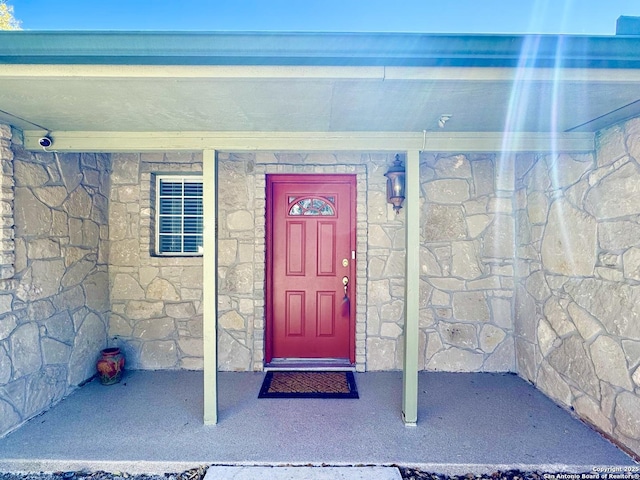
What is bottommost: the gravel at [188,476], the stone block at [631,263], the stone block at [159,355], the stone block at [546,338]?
the gravel at [188,476]

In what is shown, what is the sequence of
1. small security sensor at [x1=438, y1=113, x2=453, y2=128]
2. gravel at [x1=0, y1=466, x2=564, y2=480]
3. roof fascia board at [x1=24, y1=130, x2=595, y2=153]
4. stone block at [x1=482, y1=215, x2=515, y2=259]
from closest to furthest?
gravel at [x1=0, y1=466, x2=564, y2=480] → small security sensor at [x1=438, y1=113, x2=453, y2=128] → roof fascia board at [x1=24, y1=130, x2=595, y2=153] → stone block at [x1=482, y1=215, x2=515, y2=259]

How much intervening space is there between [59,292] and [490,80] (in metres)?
3.35

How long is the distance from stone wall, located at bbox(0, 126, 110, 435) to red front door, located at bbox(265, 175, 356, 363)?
1.60 m

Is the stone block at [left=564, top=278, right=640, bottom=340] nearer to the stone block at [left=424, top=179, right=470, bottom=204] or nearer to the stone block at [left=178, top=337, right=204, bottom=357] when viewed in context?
the stone block at [left=424, top=179, right=470, bottom=204]

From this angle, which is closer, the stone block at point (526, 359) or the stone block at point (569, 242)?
the stone block at point (569, 242)

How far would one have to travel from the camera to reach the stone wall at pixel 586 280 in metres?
2.20

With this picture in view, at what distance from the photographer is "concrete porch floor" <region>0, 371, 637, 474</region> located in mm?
2098

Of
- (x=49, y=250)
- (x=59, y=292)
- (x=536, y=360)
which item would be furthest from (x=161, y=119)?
(x=536, y=360)

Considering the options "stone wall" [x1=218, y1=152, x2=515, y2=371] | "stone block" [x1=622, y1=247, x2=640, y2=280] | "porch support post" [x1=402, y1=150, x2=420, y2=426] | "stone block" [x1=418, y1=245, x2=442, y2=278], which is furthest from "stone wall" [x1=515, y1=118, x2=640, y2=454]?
"porch support post" [x1=402, y1=150, x2=420, y2=426]

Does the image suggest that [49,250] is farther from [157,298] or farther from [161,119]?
→ [161,119]

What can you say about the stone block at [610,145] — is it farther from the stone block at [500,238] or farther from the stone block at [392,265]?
A: the stone block at [392,265]

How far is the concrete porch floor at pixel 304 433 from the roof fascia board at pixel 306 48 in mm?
2214

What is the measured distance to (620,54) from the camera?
1.58m

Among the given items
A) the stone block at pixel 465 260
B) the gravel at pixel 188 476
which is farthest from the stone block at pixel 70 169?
the stone block at pixel 465 260
